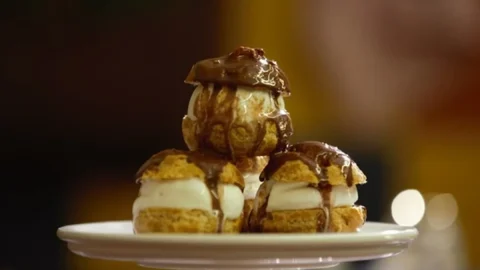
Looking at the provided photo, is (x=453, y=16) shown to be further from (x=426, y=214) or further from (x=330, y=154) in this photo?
(x=330, y=154)

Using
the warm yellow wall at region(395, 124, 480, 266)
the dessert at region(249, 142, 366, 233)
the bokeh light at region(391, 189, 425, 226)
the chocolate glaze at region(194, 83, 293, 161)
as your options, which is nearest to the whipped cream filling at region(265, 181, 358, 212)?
the dessert at region(249, 142, 366, 233)

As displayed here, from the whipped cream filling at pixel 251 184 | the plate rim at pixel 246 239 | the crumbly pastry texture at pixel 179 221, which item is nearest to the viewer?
the plate rim at pixel 246 239

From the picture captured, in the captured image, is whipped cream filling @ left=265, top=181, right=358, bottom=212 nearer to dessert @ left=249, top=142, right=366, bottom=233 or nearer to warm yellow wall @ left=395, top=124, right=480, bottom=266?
dessert @ left=249, top=142, right=366, bottom=233

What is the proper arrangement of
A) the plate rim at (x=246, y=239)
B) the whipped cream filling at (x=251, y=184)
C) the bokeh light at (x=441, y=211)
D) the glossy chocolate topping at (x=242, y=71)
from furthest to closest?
1. the bokeh light at (x=441, y=211)
2. the whipped cream filling at (x=251, y=184)
3. the glossy chocolate topping at (x=242, y=71)
4. the plate rim at (x=246, y=239)

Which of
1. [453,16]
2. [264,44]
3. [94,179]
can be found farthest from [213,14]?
[453,16]

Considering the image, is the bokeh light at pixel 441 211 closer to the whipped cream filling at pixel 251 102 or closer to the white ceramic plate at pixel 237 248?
the whipped cream filling at pixel 251 102

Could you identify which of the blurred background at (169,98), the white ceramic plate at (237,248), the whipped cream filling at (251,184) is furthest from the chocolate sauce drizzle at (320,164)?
the blurred background at (169,98)

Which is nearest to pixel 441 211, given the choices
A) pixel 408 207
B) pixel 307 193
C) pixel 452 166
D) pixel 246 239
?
pixel 408 207

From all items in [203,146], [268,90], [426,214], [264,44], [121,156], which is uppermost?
[264,44]
